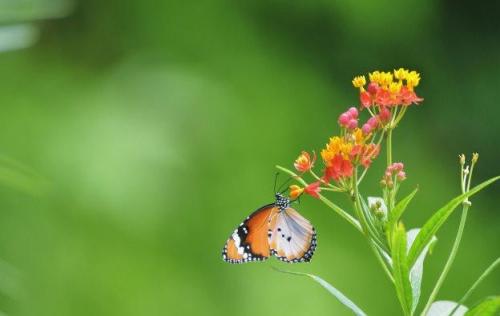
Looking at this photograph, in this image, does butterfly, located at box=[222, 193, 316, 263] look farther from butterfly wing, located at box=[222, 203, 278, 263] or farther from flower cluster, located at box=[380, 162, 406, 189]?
flower cluster, located at box=[380, 162, 406, 189]

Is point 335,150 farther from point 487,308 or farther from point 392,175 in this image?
point 487,308

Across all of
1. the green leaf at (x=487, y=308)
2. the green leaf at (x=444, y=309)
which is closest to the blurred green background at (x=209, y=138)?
the green leaf at (x=444, y=309)

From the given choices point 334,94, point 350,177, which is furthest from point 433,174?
point 350,177

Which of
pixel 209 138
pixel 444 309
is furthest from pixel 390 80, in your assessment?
pixel 209 138

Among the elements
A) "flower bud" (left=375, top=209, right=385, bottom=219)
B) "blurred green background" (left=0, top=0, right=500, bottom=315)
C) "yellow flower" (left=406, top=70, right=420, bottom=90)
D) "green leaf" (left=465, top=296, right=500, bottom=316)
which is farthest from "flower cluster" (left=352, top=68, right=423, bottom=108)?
"blurred green background" (left=0, top=0, right=500, bottom=315)

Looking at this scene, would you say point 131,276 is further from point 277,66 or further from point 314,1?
point 314,1

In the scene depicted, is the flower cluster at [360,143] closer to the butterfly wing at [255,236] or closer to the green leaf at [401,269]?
the green leaf at [401,269]
